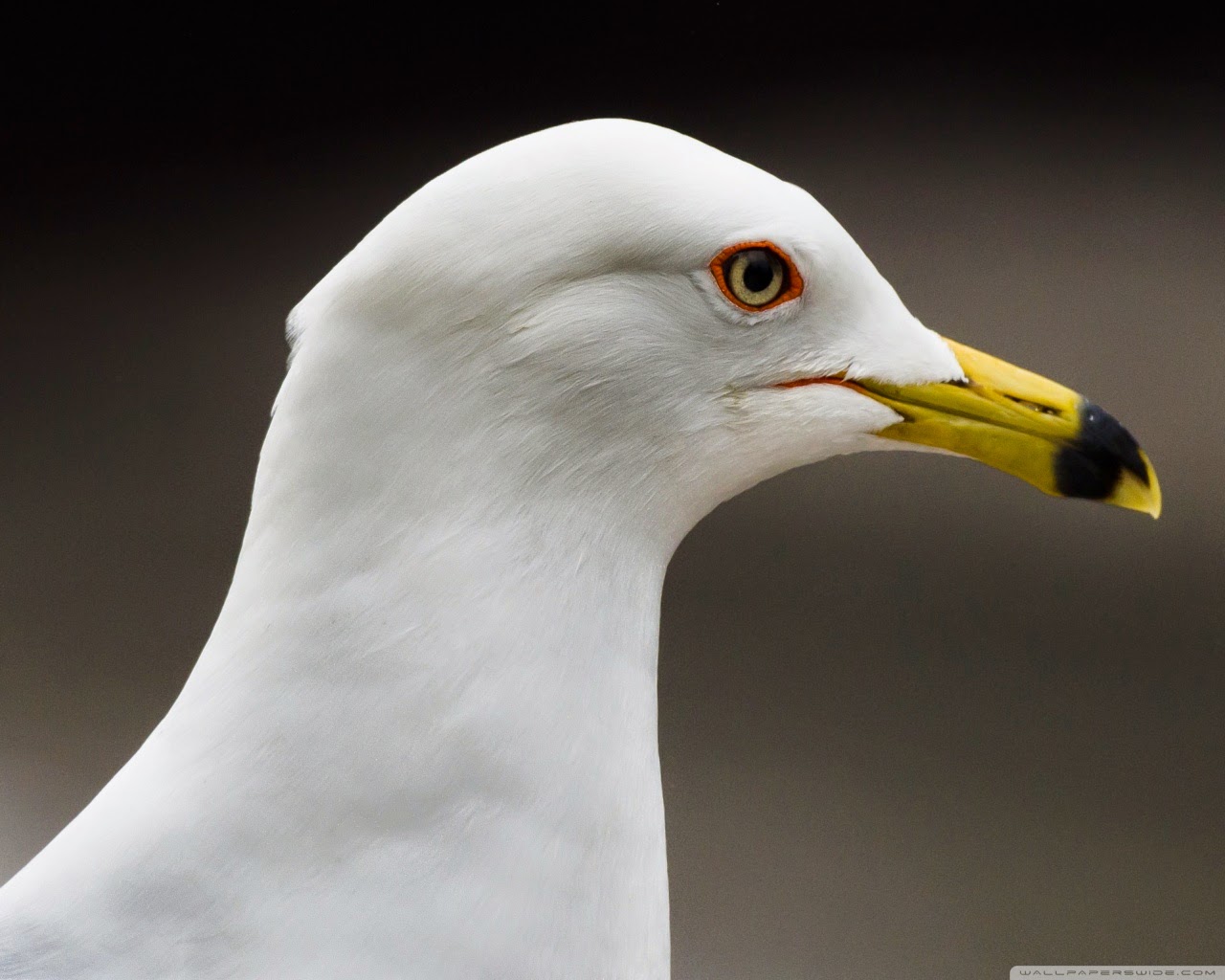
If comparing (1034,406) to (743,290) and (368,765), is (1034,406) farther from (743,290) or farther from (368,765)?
(368,765)

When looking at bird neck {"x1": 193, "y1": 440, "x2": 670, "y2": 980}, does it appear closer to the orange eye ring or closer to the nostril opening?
the orange eye ring

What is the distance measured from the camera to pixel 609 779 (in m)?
0.57

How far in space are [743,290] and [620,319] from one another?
0.17 feet

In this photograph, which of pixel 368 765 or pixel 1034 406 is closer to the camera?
pixel 368 765

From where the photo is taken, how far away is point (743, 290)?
0.57m

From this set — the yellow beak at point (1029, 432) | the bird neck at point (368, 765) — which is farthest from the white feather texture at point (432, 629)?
the yellow beak at point (1029, 432)

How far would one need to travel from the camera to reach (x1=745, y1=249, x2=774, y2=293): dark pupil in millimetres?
569

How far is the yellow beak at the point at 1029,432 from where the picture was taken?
2.06 ft

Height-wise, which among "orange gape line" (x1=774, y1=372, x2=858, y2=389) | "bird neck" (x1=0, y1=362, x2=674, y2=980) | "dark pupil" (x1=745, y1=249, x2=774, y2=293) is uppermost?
"dark pupil" (x1=745, y1=249, x2=774, y2=293)

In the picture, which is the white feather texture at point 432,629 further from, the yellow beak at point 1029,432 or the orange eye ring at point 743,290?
the yellow beak at point 1029,432

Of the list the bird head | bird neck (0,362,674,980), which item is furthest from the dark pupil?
bird neck (0,362,674,980)

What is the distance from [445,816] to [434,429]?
15 centimetres

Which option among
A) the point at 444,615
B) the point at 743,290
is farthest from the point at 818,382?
the point at 444,615

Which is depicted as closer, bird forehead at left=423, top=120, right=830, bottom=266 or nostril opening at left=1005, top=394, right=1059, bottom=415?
bird forehead at left=423, top=120, right=830, bottom=266
